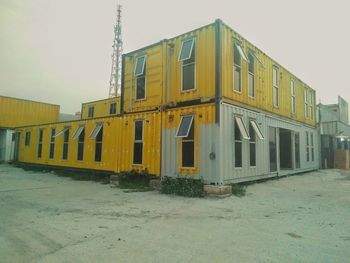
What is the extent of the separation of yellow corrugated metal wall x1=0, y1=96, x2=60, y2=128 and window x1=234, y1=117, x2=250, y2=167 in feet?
79.8

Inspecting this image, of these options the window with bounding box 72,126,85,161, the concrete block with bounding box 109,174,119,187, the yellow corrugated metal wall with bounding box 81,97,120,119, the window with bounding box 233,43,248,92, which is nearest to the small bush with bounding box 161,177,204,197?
the concrete block with bounding box 109,174,119,187

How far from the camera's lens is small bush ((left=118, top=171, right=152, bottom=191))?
11.3 metres

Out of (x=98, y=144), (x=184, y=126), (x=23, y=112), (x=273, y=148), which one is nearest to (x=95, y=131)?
(x=98, y=144)

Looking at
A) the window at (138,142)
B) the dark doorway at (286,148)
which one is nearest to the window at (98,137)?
the window at (138,142)

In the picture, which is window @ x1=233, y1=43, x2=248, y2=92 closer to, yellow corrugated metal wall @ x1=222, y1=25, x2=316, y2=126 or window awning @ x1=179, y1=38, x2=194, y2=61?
yellow corrugated metal wall @ x1=222, y1=25, x2=316, y2=126

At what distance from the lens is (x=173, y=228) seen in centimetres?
547

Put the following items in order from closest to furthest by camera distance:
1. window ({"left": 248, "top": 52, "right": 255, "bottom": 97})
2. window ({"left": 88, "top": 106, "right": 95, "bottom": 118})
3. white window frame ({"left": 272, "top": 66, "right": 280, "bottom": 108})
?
window ({"left": 248, "top": 52, "right": 255, "bottom": 97}) → white window frame ({"left": 272, "top": 66, "right": 280, "bottom": 108}) → window ({"left": 88, "top": 106, "right": 95, "bottom": 118})

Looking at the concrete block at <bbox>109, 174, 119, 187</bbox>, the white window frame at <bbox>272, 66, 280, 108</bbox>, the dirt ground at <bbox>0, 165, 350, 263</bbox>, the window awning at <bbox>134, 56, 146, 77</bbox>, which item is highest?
the window awning at <bbox>134, 56, 146, 77</bbox>

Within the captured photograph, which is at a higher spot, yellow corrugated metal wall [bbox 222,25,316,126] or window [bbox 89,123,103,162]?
yellow corrugated metal wall [bbox 222,25,316,126]

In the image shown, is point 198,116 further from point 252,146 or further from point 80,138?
point 80,138

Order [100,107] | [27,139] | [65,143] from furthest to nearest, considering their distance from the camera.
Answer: [100,107]
[27,139]
[65,143]

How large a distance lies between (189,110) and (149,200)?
3.79m

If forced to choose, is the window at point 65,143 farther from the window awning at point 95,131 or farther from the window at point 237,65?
the window at point 237,65

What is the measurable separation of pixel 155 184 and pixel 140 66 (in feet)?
18.5
